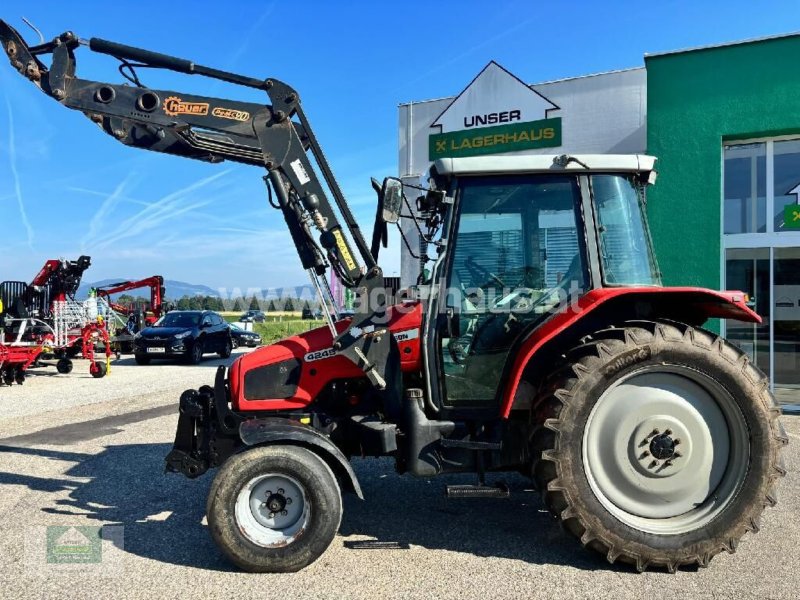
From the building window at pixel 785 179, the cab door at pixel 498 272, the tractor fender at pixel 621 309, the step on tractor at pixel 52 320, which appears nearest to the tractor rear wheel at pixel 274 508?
the cab door at pixel 498 272

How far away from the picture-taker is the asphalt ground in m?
3.32

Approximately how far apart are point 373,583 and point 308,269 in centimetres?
213

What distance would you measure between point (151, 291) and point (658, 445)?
2178 cm

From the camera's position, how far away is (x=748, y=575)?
3.44 meters

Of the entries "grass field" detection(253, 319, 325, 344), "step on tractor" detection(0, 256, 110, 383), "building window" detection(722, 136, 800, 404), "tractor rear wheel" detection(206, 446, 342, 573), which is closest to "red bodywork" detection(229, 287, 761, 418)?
"tractor rear wheel" detection(206, 446, 342, 573)

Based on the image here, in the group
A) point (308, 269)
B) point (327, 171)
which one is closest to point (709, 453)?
point (308, 269)

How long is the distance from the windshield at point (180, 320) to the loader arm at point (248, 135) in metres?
14.5

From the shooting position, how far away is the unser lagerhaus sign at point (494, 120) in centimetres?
1212

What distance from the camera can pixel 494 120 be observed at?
1265 cm

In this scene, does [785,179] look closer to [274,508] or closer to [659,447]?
[659,447]

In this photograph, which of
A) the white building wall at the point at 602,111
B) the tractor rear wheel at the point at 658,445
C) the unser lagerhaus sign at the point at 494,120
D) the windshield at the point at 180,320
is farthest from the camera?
the windshield at the point at 180,320

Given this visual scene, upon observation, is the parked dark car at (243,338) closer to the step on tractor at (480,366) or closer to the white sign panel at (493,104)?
the white sign panel at (493,104)

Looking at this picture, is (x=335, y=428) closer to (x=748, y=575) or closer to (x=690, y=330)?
(x=690, y=330)

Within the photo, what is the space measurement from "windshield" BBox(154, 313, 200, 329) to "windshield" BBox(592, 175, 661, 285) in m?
16.0
